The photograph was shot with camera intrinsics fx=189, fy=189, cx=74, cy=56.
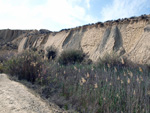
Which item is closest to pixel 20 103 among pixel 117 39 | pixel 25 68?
pixel 25 68

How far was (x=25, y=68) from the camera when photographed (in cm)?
853

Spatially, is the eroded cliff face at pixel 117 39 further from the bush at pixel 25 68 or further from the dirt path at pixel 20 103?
the dirt path at pixel 20 103

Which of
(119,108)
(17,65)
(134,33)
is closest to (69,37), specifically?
(134,33)

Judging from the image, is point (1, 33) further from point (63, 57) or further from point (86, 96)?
point (86, 96)

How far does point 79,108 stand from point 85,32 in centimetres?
1843

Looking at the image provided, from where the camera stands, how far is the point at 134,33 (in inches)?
640

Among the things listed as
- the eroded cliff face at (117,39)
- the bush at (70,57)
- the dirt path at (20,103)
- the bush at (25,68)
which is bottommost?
the dirt path at (20,103)

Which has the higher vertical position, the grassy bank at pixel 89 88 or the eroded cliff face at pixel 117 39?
the eroded cliff face at pixel 117 39

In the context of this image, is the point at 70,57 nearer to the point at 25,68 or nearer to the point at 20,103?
the point at 25,68

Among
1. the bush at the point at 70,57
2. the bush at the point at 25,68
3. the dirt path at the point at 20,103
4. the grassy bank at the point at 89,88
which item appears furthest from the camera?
the bush at the point at 70,57

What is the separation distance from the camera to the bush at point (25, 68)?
27.7 ft

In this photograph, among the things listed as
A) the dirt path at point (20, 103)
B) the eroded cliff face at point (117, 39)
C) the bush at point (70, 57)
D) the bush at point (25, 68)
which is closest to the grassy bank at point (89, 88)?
the bush at point (25, 68)

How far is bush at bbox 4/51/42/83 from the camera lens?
8.45 meters

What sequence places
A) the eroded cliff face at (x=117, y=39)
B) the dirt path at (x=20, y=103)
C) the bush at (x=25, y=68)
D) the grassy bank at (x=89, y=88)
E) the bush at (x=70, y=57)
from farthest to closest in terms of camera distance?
the bush at (x=70, y=57), the eroded cliff face at (x=117, y=39), the bush at (x=25, y=68), the grassy bank at (x=89, y=88), the dirt path at (x=20, y=103)
